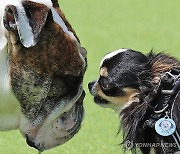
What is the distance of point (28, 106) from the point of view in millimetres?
3219

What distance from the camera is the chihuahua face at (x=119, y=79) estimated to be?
3.94 m

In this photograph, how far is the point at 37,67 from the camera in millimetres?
3154

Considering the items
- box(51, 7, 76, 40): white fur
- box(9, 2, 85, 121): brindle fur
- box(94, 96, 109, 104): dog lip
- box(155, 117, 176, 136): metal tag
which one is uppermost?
box(51, 7, 76, 40): white fur

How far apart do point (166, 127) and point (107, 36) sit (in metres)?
4.24

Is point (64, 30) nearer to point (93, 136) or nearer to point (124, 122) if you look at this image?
point (124, 122)

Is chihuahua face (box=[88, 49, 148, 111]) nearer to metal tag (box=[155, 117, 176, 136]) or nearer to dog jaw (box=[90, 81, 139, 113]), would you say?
dog jaw (box=[90, 81, 139, 113])

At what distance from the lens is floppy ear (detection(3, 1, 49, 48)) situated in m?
3.01

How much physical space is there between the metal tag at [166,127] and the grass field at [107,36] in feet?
3.47

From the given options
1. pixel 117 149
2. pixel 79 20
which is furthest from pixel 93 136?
pixel 79 20

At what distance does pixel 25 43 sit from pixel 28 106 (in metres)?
0.36

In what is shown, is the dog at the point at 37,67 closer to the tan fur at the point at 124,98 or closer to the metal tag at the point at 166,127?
the metal tag at the point at 166,127

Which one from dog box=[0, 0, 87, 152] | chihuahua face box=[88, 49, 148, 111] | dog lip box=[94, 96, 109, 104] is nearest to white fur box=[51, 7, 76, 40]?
dog box=[0, 0, 87, 152]

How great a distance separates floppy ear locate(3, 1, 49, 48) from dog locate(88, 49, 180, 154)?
886mm

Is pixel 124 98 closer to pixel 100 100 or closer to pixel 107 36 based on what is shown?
pixel 100 100
